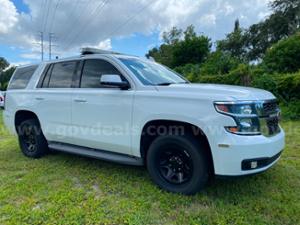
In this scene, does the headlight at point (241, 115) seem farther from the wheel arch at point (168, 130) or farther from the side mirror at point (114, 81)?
the side mirror at point (114, 81)

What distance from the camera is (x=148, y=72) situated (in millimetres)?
3830

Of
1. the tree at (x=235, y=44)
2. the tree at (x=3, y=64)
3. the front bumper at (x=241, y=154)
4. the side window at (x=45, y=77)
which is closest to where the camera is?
the front bumper at (x=241, y=154)

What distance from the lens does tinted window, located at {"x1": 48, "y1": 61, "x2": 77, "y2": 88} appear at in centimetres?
428

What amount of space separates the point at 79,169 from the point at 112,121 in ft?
4.07

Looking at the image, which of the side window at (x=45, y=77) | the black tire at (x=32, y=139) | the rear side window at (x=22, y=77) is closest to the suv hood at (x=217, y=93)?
the side window at (x=45, y=77)

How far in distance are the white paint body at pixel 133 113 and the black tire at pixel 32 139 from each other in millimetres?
283

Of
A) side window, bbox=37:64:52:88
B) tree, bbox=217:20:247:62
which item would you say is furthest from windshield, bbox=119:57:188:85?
tree, bbox=217:20:247:62

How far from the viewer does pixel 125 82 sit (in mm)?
3486

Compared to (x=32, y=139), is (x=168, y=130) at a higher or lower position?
higher

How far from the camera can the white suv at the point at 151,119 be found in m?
2.77

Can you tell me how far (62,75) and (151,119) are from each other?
2097 mm

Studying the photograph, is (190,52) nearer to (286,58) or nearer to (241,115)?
(286,58)

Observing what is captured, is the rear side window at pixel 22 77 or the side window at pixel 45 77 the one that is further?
the rear side window at pixel 22 77

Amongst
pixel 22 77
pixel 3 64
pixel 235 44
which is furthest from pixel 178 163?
pixel 3 64
